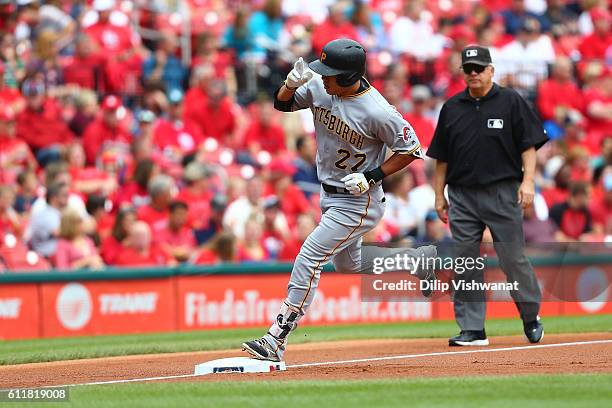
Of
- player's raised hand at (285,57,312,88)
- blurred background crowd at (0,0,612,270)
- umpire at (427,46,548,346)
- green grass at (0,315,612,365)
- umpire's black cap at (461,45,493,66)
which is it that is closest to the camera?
player's raised hand at (285,57,312,88)

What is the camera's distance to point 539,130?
988 centimetres

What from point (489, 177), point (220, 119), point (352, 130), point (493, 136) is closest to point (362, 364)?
point (352, 130)

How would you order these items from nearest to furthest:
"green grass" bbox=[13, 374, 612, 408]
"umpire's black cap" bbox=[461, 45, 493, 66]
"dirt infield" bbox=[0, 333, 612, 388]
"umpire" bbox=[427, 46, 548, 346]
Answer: "green grass" bbox=[13, 374, 612, 408] → "dirt infield" bbox=[0, 333, 612, 388] → "umpire's black cap" bbox=[461, 45, 493, 66] → "umpire" bbox=[427, 46, 548, 346]

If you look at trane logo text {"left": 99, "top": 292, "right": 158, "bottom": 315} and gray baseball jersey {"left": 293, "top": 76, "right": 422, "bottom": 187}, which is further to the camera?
trane logo text {"left": 99, "top": 292, "right": 158, "bottom": 315}

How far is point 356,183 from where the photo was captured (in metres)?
8.20

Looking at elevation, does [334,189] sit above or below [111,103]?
below

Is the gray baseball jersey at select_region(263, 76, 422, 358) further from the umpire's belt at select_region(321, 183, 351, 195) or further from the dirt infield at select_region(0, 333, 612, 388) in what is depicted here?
the dirt infield at select_region(0, 333, 612, 388)

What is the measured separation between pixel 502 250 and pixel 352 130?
2.29 meters

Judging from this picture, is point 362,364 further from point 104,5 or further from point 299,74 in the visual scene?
point 104,5

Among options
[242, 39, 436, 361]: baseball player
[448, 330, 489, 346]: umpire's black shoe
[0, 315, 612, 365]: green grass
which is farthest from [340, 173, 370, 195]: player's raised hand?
[0, 315, 612, 365]: green grass

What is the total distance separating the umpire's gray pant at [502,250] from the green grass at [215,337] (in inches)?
61.4

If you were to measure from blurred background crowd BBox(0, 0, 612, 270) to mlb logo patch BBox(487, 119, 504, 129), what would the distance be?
5070mm

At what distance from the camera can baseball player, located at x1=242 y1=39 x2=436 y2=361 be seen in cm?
819

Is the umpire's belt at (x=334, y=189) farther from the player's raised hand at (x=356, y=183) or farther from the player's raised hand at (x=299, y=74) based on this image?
the player's raised hand at (x=299, y=74)
